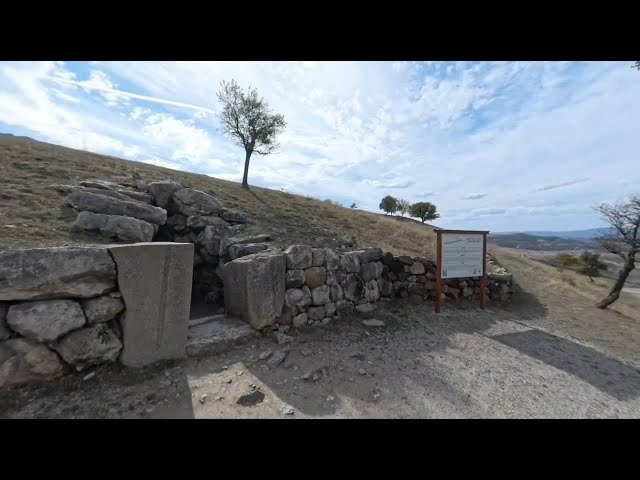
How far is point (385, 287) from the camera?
635 centimetres

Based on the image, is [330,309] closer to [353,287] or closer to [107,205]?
[353,287]

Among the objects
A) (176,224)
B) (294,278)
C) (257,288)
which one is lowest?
(257,288)

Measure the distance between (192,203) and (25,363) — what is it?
16.9 feet

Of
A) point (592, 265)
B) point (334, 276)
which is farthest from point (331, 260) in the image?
point (592, 265)

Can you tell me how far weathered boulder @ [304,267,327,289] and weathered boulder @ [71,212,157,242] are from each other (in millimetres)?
3282

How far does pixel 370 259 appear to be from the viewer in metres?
6.22

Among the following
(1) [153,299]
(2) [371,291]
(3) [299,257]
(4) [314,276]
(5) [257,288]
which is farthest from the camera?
(2) [371,291]

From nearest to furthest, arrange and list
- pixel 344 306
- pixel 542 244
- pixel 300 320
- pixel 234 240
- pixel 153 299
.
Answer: pixel 153 299
pixel 300 320
pixel 344 306
pixel 234 240
pixel 542 244

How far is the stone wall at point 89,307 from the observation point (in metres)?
2.66

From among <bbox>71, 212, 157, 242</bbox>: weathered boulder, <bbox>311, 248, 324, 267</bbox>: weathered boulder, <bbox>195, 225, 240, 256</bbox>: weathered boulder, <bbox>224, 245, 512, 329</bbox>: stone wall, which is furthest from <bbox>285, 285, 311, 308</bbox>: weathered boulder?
<bbox>71, 212, 157, 242</bbox>: weathered boulder

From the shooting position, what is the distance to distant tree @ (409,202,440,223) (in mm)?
37875

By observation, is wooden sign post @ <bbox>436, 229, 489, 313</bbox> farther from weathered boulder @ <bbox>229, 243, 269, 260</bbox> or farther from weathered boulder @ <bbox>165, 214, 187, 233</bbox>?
weathered boulder @ <bbox>165, 214, 187, 233</bbox>

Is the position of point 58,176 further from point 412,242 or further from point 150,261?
point 412,242
